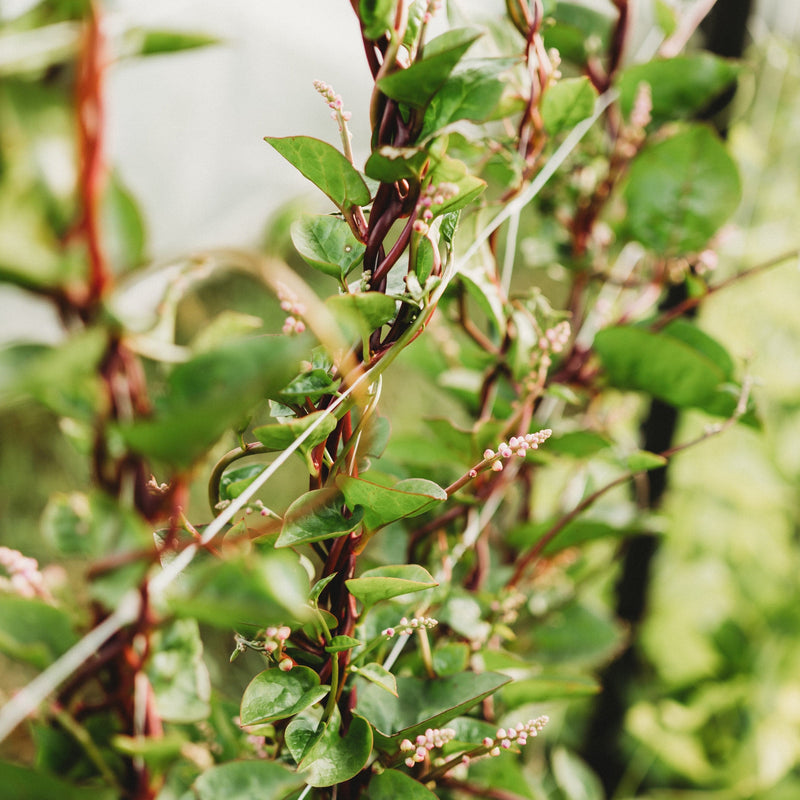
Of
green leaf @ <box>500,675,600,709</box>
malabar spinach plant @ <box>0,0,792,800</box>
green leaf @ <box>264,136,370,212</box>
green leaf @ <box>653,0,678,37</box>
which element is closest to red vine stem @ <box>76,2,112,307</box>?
malabar spinach plant @ <box>0,0,792,800</box>

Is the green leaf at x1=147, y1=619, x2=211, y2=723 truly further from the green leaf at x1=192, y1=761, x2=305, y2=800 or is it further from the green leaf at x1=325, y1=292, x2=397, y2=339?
the green leaf at x1=325, y1=292, x2=397, y2=339

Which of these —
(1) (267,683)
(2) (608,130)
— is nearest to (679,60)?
(2) (608,130)

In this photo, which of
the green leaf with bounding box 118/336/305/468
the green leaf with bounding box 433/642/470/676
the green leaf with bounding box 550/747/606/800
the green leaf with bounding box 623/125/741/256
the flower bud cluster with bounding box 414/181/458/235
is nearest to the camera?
the green leaf with bounding box 118/336/305/468

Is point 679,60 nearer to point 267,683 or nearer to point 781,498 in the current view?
point 267,683

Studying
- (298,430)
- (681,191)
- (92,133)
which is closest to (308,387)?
(298,430)

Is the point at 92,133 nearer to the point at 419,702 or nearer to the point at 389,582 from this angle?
the point at 389,582

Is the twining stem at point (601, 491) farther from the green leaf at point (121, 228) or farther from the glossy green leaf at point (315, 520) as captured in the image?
the green leaf at point (121, 228)

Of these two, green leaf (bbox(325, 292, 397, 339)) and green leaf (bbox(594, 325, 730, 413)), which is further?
green leaf (bbox(594, 325, 730, 413))

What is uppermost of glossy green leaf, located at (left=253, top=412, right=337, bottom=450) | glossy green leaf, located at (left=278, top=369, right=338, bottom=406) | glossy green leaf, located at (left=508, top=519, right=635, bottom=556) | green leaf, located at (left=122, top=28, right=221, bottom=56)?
green leaf, located at (left=122, top=28, right=221, bottom=56)
